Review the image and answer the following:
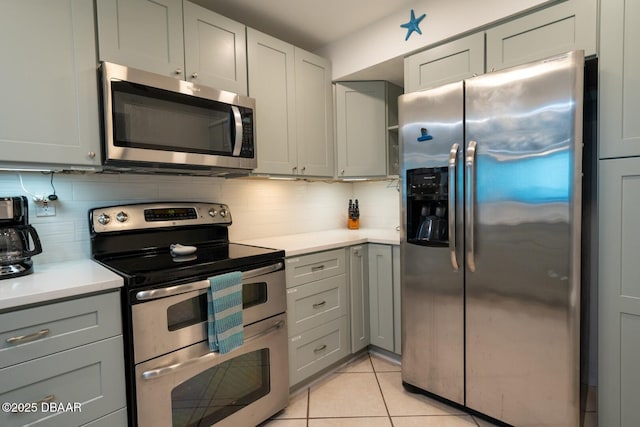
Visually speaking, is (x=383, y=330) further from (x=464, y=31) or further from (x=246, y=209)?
(x=464, y=31)

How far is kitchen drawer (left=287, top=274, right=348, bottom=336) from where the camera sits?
196cm

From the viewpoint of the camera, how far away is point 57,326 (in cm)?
114

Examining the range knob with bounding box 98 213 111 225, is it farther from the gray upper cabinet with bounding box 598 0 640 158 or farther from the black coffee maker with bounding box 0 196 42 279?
the gray upper cabinet with bounding box 598 0 640 158

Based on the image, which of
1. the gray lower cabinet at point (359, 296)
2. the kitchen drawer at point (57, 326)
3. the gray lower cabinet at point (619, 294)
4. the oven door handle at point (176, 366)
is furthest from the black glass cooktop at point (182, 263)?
the gray lower cabinet at point (619, 294)

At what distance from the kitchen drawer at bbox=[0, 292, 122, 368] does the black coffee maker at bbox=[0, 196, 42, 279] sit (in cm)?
33

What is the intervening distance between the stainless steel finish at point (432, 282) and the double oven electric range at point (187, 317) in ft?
2.49

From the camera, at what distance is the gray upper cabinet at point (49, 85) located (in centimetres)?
130

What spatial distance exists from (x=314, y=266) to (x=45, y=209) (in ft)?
4.72

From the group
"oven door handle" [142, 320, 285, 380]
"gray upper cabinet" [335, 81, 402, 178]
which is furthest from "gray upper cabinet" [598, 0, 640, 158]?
"oven door handle" [142, 320, 285, 380]

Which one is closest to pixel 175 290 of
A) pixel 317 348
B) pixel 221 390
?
pixel 221 390

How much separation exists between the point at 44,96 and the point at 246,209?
1.30 metres

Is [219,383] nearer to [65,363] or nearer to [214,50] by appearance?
[65,363]

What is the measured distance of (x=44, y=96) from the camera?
137 cm

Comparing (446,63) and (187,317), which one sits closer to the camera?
(187,317)
